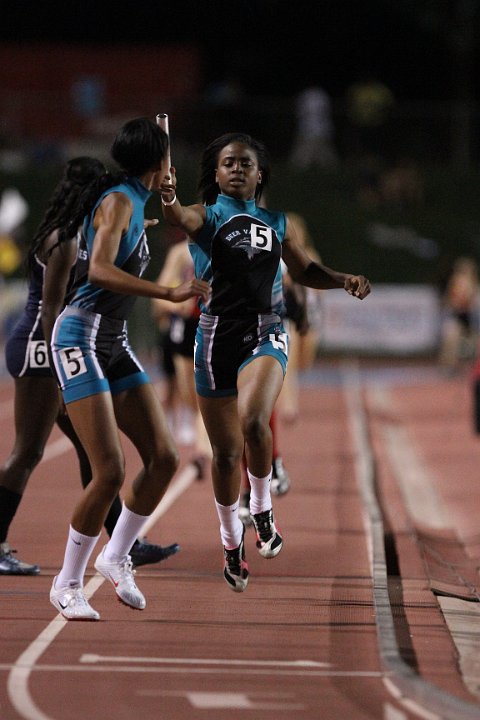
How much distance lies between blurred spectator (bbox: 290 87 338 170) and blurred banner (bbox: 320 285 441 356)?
333cm

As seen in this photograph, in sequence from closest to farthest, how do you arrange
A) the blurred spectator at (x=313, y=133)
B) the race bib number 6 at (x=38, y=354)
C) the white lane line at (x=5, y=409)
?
the race bib number 6 at (x=38, y=354) → the white lane line at (x=5, y=409) → the blurred spectator at (x=313, y=133)

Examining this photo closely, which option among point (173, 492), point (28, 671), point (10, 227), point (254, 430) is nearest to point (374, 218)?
point (10, 227)

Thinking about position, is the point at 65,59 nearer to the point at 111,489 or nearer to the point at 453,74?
the point at 453,74

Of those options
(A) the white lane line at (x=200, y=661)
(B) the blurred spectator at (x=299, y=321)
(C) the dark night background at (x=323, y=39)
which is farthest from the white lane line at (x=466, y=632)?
(C) the dark night background at (x=323, y=39)

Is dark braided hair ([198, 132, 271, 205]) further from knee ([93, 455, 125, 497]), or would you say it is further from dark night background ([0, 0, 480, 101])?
dark night background ([0, 0, 480, 101])

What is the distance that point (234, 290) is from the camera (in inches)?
267

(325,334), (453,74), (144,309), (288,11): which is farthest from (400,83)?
(144,309)

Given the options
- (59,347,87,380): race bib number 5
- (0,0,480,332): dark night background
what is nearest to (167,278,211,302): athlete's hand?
(59,347,87,380): race bib number 5

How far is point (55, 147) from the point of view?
105ft

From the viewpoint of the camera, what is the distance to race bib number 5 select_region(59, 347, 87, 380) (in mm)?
6301

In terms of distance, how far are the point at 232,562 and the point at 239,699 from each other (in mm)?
1914

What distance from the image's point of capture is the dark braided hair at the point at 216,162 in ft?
23.1

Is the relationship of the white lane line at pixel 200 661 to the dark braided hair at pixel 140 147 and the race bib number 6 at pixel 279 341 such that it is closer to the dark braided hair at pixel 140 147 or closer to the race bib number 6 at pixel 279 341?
the race bib number 6 at pixel 279 341

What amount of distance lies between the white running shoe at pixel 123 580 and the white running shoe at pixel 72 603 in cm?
19
